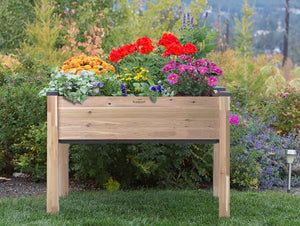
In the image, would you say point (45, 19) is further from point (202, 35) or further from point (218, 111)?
point (218, 111)

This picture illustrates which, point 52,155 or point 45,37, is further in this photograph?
point 45,37

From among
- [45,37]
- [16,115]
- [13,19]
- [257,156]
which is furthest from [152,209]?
[13,19]

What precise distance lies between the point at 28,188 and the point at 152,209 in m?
1.61

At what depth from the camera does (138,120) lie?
3.42m

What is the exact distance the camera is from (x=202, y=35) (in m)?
4.45

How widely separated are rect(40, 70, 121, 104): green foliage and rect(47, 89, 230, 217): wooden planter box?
0.06 m

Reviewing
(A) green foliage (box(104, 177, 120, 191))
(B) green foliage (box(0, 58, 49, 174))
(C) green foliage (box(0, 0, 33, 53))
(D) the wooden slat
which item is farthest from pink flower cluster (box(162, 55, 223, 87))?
(C) green foliage (box(0, 0, 33, 53))

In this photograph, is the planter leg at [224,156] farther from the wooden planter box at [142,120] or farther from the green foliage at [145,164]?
the green foliage at [145,164]

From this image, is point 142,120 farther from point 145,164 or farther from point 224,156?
point 145,164

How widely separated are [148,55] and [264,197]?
5.52ft

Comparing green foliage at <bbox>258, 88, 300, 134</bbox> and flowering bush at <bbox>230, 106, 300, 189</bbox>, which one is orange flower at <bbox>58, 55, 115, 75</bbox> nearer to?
flowering bush at <bbox>230, 106, 300, 189</bbox>

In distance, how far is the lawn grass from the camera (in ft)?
11.2

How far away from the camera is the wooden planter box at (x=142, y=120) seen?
3412 mm

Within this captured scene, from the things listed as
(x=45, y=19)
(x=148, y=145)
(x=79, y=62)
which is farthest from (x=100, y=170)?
(x=45, y=19)
